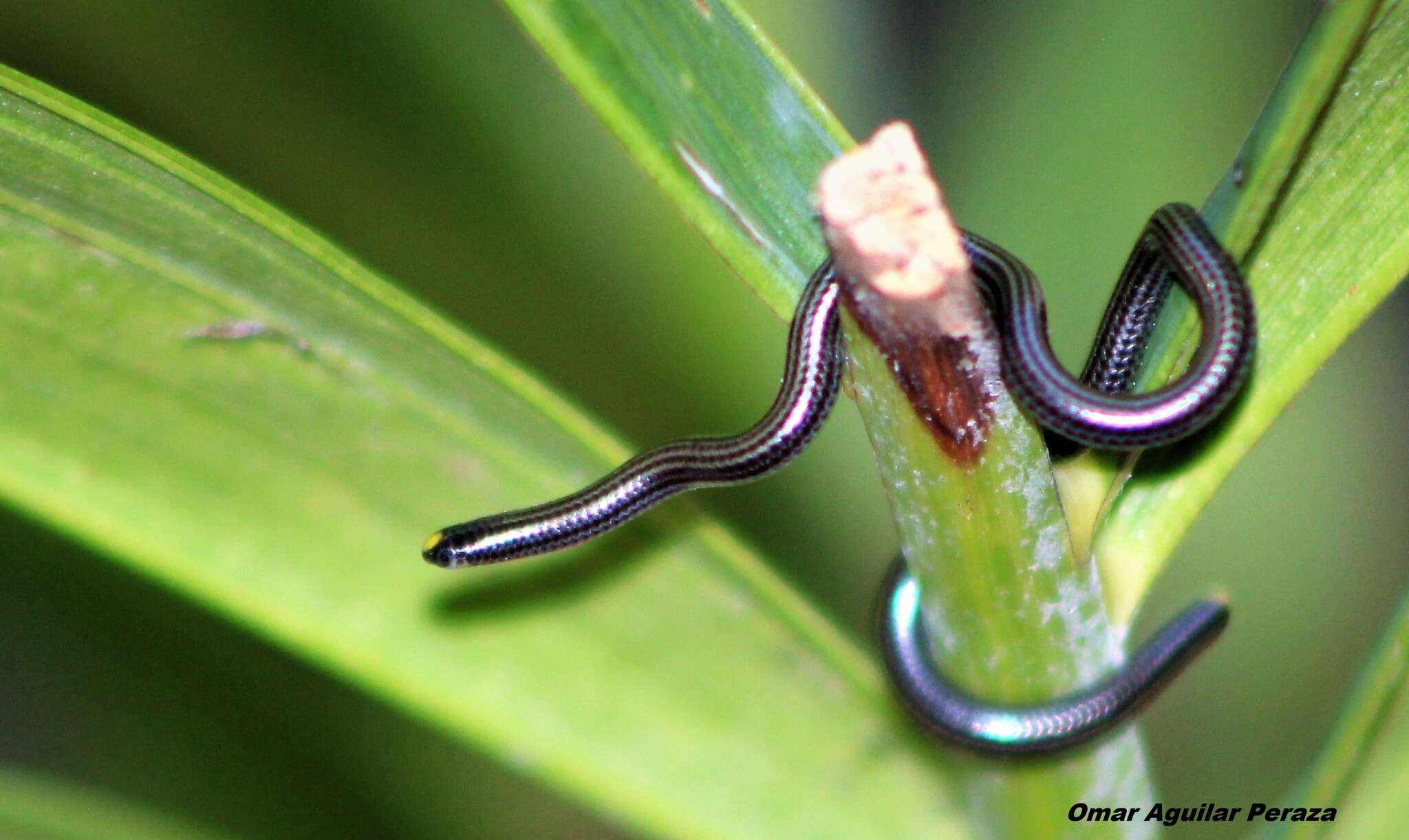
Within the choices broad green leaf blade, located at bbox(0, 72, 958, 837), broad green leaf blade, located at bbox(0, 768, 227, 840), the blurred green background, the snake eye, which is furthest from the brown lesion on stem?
broad green leaf blade, located at bbox(0, 768, 227, 840)

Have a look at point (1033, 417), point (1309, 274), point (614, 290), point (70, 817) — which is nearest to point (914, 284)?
point (1033, 417)

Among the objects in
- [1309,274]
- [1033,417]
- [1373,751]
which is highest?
[1309,274]

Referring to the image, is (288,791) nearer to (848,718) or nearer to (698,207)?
(848,718)

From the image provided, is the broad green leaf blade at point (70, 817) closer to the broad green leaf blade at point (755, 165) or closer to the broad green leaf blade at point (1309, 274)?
the broad green leaf blade at point (755, 165)

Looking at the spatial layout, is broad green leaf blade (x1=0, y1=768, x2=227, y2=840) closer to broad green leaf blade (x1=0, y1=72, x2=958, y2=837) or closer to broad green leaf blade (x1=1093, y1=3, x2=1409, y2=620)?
broad green leaf blade (x1=0, y1=72, x2=958, y2=837)

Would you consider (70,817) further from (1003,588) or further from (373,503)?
(1003,588)

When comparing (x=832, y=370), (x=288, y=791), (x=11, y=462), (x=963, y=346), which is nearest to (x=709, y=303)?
(x=832, y=370)
